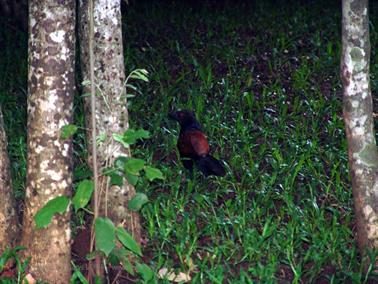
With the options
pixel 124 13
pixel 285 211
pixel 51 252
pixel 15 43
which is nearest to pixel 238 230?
pixel 285 211

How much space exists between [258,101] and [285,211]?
239 cm

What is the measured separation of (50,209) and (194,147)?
2642 mm

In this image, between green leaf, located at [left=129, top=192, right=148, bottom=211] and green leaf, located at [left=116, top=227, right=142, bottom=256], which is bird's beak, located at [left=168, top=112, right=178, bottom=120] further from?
green leaf, located at [left=116, top=227, right=142, bottom=256]

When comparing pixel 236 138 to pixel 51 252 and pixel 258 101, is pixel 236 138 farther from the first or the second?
pixel 51 252

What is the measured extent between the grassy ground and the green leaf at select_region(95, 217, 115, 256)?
1111 millimetres

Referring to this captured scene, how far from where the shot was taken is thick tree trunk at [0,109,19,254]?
531cm

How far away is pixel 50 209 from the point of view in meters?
4.60

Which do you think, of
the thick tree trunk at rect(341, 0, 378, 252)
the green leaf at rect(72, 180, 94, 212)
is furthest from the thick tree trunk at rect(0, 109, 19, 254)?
the thick tree trunk at rect(341, 0, 378, 252)

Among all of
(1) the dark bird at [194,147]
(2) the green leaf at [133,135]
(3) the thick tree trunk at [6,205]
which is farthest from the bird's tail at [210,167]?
(2) the green leaf at [133,135]

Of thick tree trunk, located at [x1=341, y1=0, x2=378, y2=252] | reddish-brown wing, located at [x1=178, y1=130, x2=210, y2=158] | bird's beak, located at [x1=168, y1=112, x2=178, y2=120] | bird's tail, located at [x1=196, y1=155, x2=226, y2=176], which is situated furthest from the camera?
bird's beak, located at [x1=168, y1=112, x2=178, y2=120]

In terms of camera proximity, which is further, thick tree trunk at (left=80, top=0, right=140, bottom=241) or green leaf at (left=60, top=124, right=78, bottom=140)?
thick tree trunk at (left=80, top=0, right=140, bottom=241)

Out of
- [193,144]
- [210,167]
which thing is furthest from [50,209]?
[193,144]

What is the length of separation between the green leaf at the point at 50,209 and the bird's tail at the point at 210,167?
2.47 m

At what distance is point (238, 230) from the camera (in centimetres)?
618
